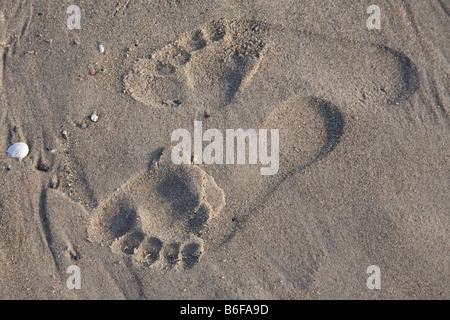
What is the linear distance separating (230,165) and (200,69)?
0.73m

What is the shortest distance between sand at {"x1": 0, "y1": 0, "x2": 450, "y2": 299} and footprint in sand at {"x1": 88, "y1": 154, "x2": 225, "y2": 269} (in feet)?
0.03

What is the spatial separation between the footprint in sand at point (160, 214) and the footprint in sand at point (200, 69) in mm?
511

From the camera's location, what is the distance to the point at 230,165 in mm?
2588

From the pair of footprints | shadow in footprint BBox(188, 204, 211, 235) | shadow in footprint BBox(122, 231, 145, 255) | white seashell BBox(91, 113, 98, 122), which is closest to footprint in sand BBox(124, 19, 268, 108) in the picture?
the pair of footprints

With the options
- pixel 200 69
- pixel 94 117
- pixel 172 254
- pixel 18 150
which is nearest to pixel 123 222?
pixel 172 254

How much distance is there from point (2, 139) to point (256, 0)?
210 cm

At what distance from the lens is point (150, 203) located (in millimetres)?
2564

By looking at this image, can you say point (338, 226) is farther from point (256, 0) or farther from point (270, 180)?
point (256, 0)

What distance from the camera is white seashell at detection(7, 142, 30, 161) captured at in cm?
255

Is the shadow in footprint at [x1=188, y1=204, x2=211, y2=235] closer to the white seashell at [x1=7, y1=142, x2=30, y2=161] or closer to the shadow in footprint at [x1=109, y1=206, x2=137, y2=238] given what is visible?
the shadow in footprint at [x1=109, y1=206, x2=137, y2=238]

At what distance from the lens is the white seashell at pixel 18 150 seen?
8.38 ft

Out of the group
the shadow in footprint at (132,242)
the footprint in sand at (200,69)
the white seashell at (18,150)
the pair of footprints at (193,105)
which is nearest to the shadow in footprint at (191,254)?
the pair of footprints at (193,105)
